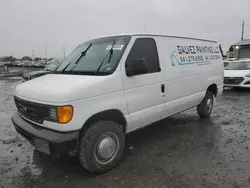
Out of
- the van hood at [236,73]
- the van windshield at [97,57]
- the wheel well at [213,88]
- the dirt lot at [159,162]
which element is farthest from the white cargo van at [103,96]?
the van hood at [236,73]

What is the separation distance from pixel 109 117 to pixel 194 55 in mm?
2780

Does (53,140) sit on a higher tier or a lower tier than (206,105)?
higher

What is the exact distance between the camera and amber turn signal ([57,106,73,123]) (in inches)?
106

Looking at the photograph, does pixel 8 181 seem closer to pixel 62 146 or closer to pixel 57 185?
pixel 57 185

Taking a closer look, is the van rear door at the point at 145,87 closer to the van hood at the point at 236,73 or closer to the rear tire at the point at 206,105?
the rear tire at the point at 206,105

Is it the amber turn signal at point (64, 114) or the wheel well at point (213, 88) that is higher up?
the amber turn signal at point (64, 114)

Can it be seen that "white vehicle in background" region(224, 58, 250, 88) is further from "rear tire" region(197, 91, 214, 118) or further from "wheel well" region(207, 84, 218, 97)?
"rear tire" region(197, 91, 214, 118)

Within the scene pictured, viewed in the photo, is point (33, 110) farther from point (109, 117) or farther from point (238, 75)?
point (238, 75)

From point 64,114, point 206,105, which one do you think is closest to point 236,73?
point 206,105

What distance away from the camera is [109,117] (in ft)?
10.8

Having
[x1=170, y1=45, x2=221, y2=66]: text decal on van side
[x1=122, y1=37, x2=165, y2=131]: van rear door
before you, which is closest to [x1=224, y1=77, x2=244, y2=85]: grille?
[x1=170, y1=45, x2=221, y2=66]: text decal on van side

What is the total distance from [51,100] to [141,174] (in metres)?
1.70

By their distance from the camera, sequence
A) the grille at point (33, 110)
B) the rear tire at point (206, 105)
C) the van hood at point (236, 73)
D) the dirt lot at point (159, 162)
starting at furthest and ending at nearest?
the van hood at point (236, 73), the rear tire at point (206, 105), the dirt lot at point (159, 162), the grille at point (33, 110)

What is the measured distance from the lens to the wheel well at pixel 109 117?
3037mm
